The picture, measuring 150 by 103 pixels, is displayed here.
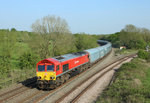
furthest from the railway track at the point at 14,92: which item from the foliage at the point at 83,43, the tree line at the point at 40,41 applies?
the foliage at the point at 83,43

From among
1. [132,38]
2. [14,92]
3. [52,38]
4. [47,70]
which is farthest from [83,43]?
[14,92]

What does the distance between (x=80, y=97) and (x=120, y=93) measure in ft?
12.2

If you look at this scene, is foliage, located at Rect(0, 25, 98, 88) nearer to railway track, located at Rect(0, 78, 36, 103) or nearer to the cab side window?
railway track, located at Rect(0, 78, 36, 103)

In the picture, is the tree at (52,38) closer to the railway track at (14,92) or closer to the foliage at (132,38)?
the railway track at (14,92)

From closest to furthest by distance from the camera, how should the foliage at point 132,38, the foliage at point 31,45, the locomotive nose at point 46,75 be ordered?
1. the locomotive nose at point 46,75
2. the foliage at point 31,45
3. the foliage at point 132,38

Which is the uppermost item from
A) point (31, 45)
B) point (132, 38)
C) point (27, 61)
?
point (132, 38)

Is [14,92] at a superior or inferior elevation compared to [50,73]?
inferior

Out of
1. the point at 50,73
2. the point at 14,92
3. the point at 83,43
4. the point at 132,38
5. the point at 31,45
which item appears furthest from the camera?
the point at 132,38

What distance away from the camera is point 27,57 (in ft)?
103

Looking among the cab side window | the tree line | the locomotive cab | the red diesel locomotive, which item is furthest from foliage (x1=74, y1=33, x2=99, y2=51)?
the locomotive cab

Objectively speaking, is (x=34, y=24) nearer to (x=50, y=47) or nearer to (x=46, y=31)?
(x=46, y=31)

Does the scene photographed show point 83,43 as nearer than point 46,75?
No

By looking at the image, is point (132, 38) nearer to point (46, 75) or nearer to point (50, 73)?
point (50, 73)

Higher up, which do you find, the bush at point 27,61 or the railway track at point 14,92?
the bush at point 27,61
